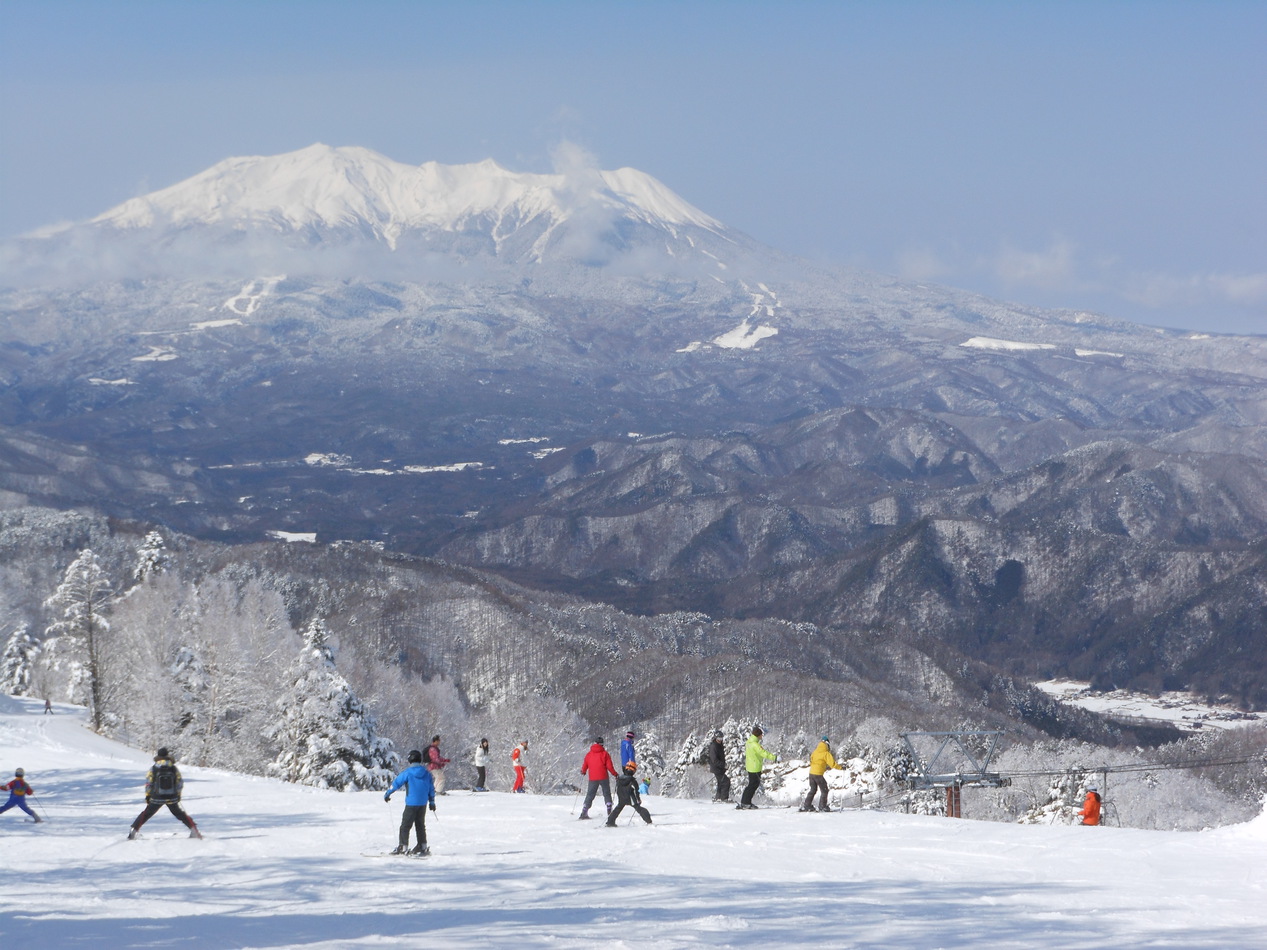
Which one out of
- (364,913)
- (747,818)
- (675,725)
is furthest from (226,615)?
(675,725)

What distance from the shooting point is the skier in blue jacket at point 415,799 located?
24.6m

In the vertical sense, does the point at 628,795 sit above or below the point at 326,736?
below

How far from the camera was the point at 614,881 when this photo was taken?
23312mm

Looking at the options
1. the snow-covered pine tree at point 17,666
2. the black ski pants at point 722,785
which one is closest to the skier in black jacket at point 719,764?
the black ski pants at point 722,785

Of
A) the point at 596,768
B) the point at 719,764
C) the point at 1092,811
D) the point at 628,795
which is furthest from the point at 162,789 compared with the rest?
the point at 1092,811

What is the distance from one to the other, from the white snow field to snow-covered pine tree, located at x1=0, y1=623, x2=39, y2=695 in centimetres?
5711

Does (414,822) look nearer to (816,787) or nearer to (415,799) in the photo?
(415,799)

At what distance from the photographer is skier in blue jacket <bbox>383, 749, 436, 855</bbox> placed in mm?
24625

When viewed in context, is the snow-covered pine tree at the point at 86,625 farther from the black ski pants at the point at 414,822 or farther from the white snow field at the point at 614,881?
the black ski pants at the point at 414,822

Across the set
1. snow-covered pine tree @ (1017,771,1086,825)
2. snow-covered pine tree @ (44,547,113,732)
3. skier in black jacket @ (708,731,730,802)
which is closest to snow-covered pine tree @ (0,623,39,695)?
snow-covered pine tree @ (44,547,113,732)

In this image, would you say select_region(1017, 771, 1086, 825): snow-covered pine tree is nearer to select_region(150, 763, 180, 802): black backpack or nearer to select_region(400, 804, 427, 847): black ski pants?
select_region(400, 804, 427, 847): black ski pants

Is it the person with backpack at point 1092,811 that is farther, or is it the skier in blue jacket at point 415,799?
the person with backpack at point 1092,811

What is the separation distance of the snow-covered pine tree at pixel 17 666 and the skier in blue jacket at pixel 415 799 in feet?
224

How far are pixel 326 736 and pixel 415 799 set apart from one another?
92.1 feet
